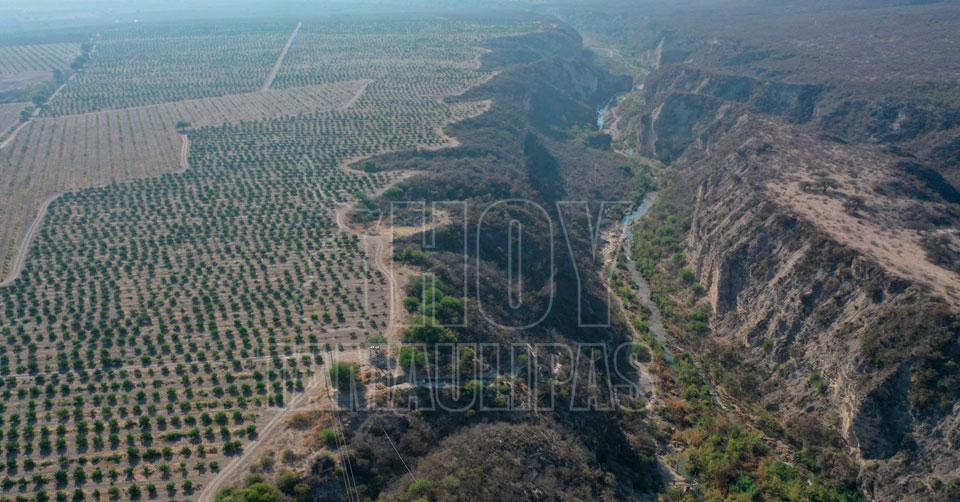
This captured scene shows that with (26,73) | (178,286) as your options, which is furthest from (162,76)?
(178,286)

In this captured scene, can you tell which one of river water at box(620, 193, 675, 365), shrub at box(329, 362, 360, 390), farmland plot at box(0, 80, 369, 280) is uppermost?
farmland plot at box(0, 80, 369, 280)

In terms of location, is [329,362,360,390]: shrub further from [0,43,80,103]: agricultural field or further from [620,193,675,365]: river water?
[0,43,80,103]: agricultural field

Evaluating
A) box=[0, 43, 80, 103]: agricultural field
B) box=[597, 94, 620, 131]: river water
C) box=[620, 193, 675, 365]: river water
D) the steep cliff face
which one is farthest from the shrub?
box=[0, 43, 80, 103]: agricultural field

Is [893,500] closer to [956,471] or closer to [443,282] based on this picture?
[956,471]

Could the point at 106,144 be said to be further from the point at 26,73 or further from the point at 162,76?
the point at 26,73

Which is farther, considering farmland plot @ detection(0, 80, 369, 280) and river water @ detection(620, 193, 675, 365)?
farmland plot @ detection(0, 80, 369, 280)

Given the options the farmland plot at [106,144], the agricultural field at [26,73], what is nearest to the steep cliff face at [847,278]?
the farmland plot at [106,144]
